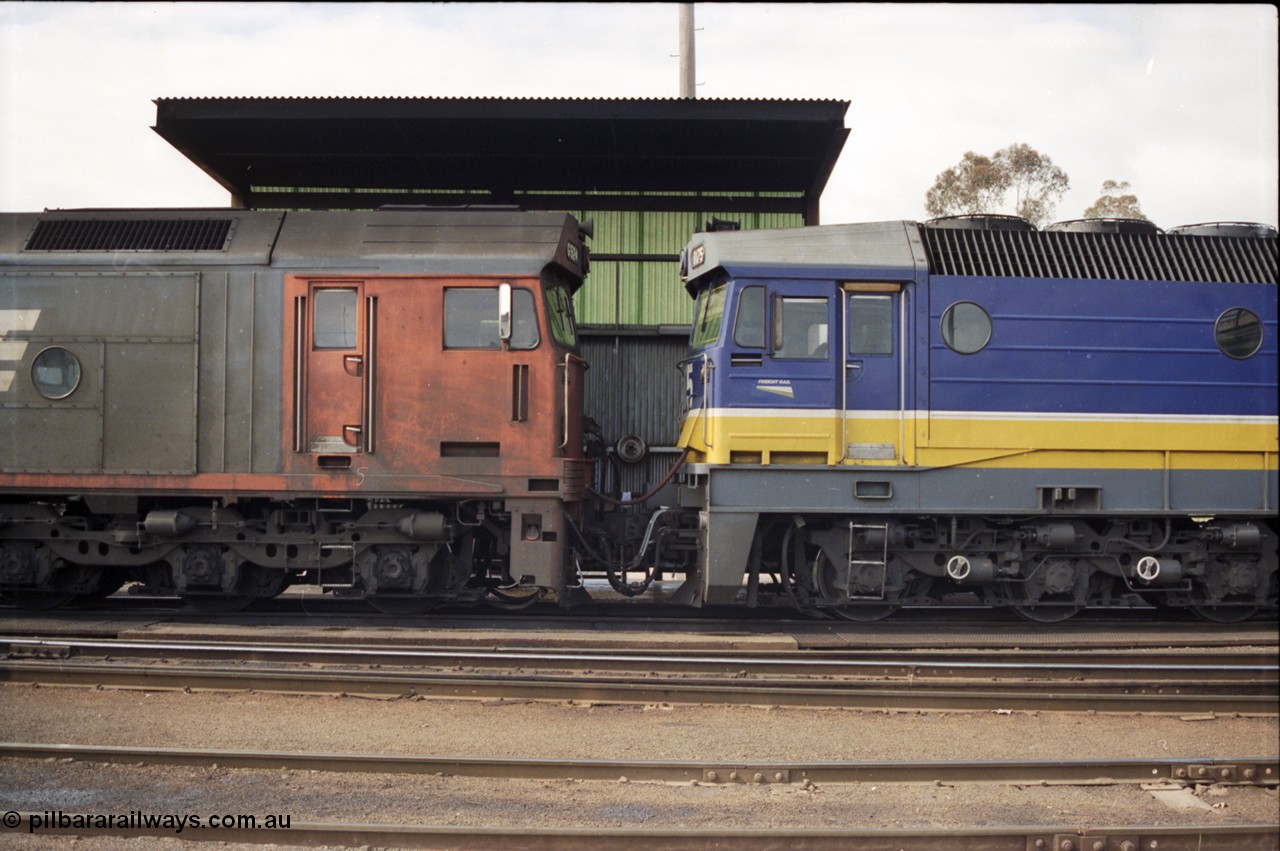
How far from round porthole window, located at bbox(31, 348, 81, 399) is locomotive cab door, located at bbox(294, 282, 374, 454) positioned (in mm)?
2320

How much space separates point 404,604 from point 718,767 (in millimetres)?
5304

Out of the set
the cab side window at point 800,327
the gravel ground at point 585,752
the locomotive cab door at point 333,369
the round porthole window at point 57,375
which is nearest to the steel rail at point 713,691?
the gravel ground at point 585,752

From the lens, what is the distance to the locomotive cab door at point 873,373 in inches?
378

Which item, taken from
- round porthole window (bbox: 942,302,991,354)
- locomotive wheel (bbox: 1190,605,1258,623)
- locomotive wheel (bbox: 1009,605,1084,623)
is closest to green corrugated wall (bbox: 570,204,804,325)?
round porthole window (bbox: 942,302,991,354)

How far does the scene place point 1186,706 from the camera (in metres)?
7.50

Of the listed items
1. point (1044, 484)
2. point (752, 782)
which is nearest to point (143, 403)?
point (752, 782)

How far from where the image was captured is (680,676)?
26.2 ft

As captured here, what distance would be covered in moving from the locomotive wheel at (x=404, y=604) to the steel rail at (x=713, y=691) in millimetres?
2438

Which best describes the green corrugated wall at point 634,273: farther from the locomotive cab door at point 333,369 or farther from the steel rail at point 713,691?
the steel rail at point 713,691

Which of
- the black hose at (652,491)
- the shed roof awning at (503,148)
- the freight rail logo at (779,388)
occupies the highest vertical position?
the shed roof awning at (503,148)

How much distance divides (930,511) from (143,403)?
26.8ft

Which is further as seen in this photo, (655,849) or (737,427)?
(737,427)

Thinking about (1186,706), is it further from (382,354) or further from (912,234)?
(382,354)

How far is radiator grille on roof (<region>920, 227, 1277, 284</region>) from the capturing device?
980 cm
